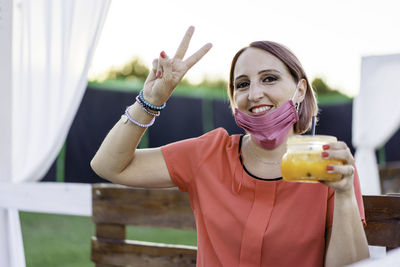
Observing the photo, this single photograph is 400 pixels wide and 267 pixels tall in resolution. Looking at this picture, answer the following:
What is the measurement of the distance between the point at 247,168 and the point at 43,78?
158cm

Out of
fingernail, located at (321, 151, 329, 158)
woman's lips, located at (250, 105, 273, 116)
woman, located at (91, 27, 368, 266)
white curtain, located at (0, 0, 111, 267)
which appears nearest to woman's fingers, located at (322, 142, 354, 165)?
fingernail, located at (321, 151, 329, 158)

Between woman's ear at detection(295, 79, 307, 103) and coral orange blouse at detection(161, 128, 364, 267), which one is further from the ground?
woman's ear at detection(295, 79, 307, 103)

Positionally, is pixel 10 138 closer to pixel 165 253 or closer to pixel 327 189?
pixel 165 253

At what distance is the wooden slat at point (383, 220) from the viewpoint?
1823 millimetres

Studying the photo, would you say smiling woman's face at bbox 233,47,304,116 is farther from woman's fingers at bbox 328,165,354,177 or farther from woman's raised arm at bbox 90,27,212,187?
woman's fingers at bbox 328,165,354,177

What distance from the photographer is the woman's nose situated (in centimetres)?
167

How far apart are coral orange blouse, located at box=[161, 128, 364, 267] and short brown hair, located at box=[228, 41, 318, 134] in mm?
267

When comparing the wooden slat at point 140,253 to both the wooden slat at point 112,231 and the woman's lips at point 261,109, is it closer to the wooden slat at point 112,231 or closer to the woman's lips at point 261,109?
the wooden slat at point 112,231

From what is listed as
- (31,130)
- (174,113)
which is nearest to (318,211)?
(31,130)

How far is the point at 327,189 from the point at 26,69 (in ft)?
6.52

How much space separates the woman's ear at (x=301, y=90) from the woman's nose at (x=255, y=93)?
0.63 feet

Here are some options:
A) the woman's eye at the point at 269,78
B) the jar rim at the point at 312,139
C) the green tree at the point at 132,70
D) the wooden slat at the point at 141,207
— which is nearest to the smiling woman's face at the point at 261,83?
the woman's eye at the point at 269,78

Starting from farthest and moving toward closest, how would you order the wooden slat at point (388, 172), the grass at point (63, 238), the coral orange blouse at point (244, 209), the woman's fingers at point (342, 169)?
the wooden slat at point (388, 172), the grass at point (63, 238), the coral orange blouse at point (244, 209), the woman's fingers at point (342, 169)

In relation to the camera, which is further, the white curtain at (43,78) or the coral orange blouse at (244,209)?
the white curtain at (43,78)
